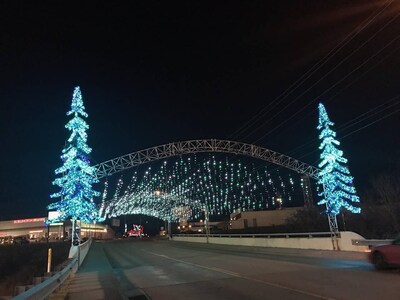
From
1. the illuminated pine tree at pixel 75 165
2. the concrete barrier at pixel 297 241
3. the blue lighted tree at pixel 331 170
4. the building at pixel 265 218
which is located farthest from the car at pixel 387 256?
the building at pixel 265 218

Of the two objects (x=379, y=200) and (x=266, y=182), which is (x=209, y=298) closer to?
(x=379, y=200)

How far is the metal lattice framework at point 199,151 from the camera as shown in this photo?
45.7 m

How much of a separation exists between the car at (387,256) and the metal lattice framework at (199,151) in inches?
1208

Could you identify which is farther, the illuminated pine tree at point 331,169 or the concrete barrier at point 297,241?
the illuminated pine tree at point 331,169

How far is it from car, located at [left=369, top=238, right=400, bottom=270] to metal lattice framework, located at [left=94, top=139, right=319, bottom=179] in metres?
30.7

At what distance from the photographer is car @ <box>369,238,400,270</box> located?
14578 millimetres

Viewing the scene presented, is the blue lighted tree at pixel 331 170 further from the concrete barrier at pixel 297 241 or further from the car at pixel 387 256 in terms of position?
the car at pixel 387 256

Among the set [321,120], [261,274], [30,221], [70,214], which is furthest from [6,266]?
[30,221]

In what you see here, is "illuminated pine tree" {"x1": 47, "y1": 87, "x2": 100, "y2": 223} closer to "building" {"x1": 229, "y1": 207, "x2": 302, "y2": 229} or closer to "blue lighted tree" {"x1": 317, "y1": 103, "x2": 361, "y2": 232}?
"blue lighted tree" {"x1": 317, "y1": 103, "x2": 361, "y2": 232}

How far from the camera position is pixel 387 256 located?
14.9 m

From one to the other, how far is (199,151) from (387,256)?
32.0 m

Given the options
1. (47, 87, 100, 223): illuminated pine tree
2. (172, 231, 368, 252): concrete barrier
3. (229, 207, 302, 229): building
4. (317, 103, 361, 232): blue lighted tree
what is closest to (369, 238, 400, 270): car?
(172, 231, 368, 252): concrete barrier

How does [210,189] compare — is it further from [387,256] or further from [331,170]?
[387,256]

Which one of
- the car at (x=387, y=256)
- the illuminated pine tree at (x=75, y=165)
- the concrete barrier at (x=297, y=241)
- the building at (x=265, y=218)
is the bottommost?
the car at (x=387, y=256)
